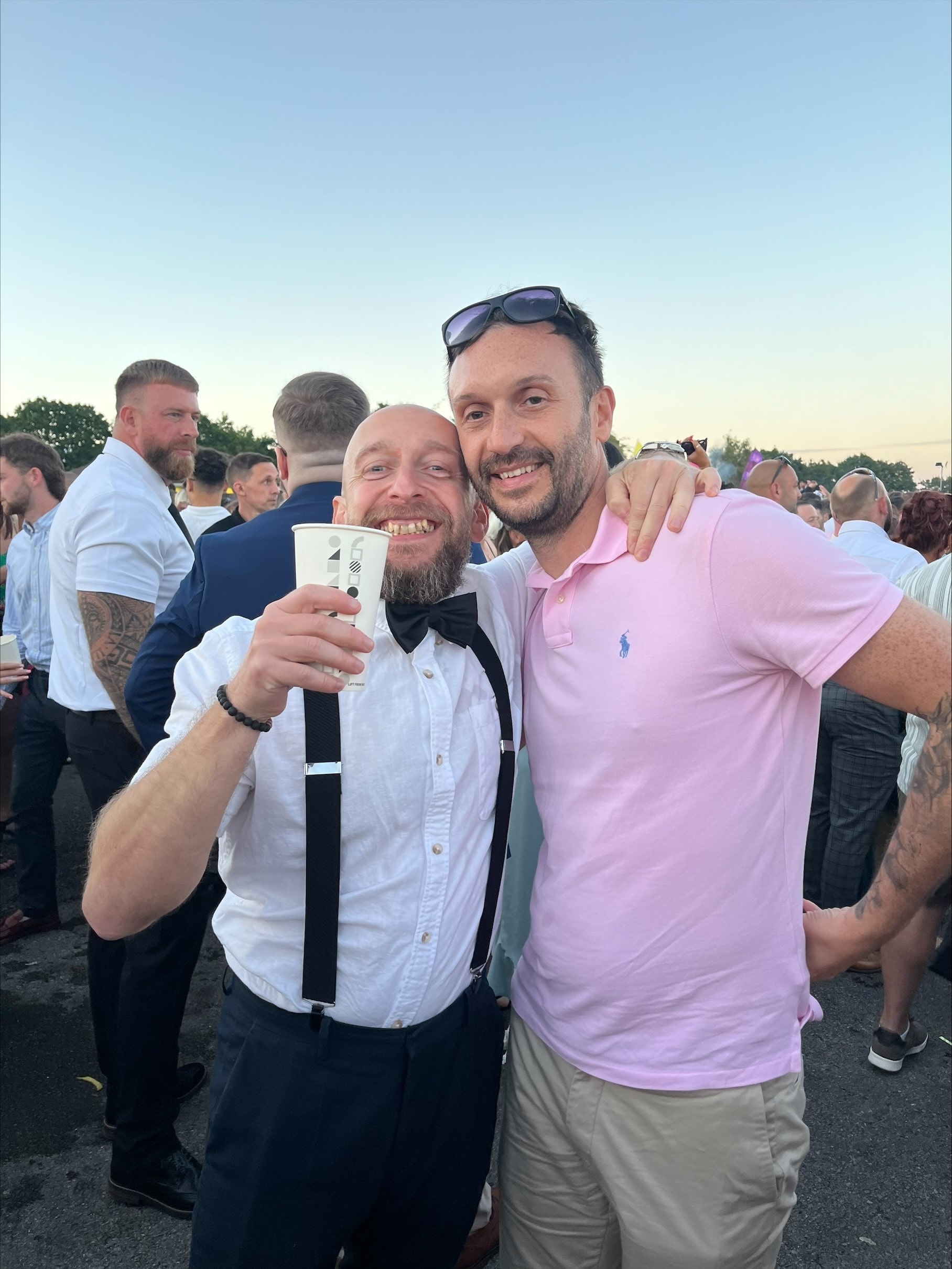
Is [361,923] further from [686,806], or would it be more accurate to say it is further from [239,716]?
[686,806]

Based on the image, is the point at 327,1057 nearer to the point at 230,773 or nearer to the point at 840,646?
the point at 230,773

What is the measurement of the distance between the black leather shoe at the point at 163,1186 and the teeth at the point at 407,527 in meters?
2.42

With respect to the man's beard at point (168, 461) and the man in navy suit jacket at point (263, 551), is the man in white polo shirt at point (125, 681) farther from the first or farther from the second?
the man in navy suit jacket at point (263, 551)

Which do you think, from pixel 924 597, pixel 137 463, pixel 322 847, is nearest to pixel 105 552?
pixel 137 463

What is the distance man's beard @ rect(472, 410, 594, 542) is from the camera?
1.76 meters

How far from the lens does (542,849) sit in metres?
1.81

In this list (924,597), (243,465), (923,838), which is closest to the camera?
(923,838)

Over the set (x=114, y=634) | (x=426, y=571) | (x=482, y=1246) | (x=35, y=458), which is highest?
(x=35, y=458)

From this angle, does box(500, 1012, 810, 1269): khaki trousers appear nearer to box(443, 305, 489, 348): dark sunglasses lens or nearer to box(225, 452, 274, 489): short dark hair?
box(443, 305, 489, 348): dark sunglasses lens

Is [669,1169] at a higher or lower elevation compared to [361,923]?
lower

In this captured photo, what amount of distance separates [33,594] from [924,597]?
491 cm

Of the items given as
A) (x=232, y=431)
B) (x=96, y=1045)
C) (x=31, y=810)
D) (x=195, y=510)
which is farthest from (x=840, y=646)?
(x=232, y=431)

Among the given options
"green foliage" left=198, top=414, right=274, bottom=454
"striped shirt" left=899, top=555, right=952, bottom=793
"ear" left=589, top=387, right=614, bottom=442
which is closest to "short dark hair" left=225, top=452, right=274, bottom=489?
"striped shirt" left=899, top=555, right=952, bottom=793

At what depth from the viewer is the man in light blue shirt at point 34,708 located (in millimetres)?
4613
